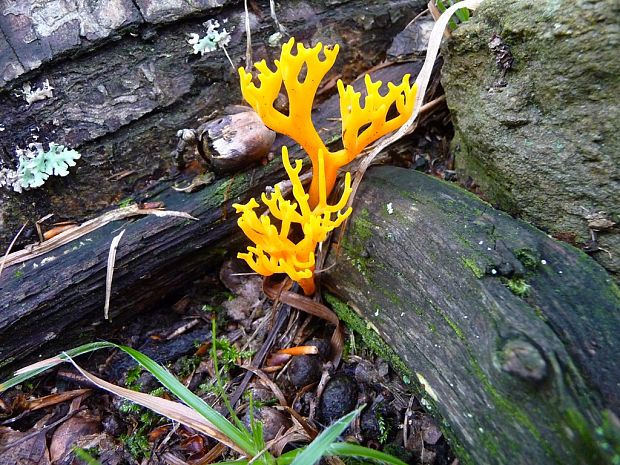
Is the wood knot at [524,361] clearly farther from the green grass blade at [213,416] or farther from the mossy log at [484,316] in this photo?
the green grass blade at [213,416]

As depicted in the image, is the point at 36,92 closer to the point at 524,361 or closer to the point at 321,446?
the point at 321,446

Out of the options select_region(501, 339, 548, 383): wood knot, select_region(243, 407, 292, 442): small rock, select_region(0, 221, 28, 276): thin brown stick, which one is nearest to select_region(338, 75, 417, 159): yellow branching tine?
select_region(501, 339, 548, 383): wood knot

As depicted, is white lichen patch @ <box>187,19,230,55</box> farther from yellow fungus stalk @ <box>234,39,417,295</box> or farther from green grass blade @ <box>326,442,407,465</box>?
green grass blade @ <box>326,442,407,465</box>

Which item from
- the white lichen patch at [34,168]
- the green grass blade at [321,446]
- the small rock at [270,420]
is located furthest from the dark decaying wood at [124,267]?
the green grass blade at [321,446]

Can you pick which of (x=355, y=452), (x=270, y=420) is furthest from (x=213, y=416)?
(x=355, y=452)

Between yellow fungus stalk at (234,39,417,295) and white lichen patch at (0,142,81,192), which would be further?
white lichen patch at (0,142,81,192)

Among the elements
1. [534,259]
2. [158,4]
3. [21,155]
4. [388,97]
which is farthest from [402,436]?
[158,4]
